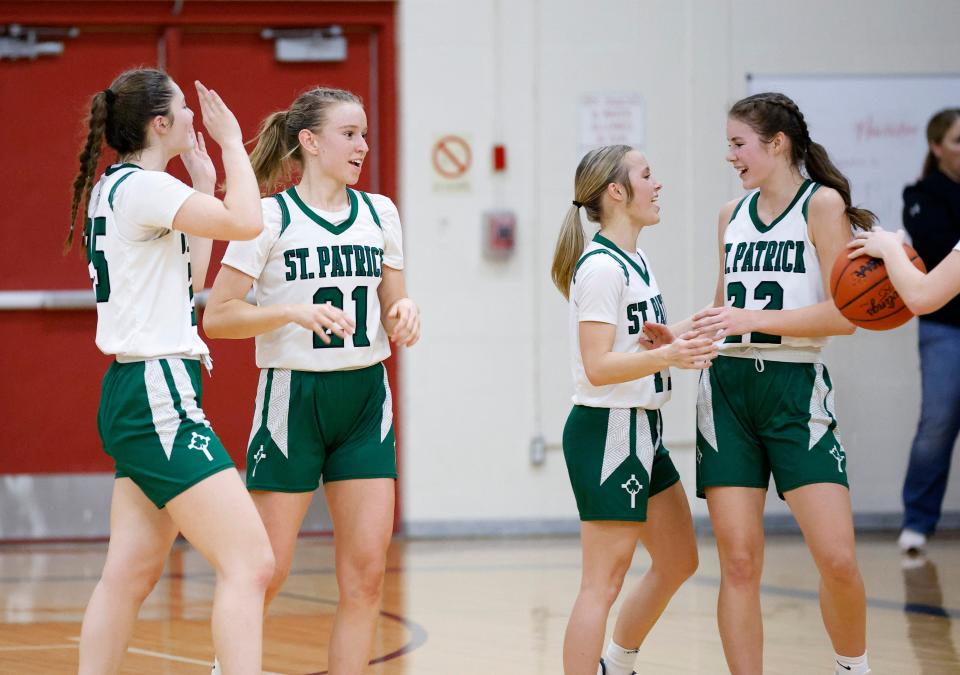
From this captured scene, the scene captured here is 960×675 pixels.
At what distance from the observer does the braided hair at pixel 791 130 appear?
12.1ft

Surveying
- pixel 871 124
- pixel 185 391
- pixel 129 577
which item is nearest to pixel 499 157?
pixel 871 124

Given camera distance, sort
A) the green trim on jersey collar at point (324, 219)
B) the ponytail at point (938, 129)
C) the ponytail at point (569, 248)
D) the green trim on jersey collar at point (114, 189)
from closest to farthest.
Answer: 1. the green trim on jersey collar at point (114, 189)
2. the green trim on jersey collar at point (324, 219)
3. the ponytail at point (569, 248)
4. the ponytail at point (938, 129)

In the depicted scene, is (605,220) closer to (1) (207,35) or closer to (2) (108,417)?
(2) (108,417)

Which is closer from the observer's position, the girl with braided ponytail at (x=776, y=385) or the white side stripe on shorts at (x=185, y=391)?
the white side stripe on shorts at (x=185, y=391)

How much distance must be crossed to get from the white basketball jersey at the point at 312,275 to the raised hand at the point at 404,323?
8 centimetres

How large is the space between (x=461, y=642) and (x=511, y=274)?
10.4 ft

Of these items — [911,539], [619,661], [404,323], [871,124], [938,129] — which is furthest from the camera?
[871,124]

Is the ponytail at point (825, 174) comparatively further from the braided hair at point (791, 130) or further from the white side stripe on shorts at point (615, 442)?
the white side stripe on shorts at point (615, 442)

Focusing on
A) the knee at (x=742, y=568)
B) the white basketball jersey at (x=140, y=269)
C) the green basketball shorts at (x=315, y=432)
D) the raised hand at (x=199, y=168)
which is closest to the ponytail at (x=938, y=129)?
the knee at (x=742, y=568)

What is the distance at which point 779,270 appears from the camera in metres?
3.61

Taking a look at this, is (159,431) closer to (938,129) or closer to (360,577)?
(360,577)

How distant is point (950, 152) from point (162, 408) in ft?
15.8

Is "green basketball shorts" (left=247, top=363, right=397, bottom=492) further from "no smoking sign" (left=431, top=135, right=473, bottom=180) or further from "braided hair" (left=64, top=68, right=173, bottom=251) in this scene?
"no smoking sign" (left=431, top=135, right=473, bottom=180)

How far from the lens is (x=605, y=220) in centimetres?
371
